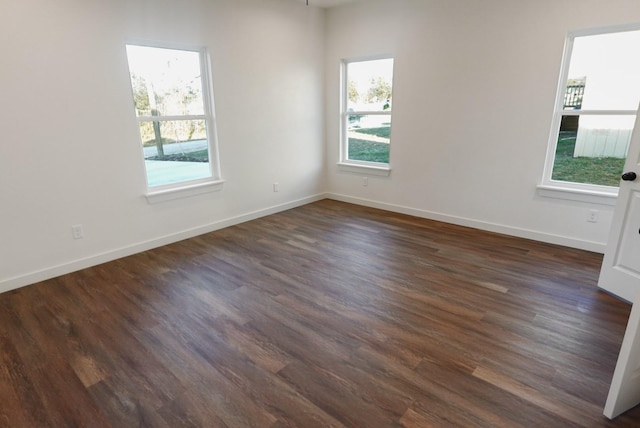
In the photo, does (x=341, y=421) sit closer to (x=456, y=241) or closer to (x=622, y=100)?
(x=456, y=241)

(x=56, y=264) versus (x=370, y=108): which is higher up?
(x=370, y=108)

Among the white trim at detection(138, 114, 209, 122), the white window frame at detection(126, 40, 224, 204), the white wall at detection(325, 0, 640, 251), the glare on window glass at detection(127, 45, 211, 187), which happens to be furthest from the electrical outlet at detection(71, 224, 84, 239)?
the white wall at detection(325, 0, 640, 251)

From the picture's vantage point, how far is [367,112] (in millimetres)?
4996

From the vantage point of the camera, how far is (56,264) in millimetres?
3148

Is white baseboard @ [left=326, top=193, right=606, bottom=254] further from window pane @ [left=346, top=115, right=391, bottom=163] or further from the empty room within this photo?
window pane @ [left=346, top=115, right=391, bottom=163]

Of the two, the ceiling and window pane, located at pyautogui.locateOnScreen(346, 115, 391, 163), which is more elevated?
the ceiling

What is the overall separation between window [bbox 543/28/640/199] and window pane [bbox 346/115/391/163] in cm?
199

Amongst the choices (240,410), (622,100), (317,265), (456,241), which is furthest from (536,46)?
(240,410)

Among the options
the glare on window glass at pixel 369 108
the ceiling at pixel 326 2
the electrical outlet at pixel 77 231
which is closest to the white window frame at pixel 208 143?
the electrical outlet at pixel 77 231

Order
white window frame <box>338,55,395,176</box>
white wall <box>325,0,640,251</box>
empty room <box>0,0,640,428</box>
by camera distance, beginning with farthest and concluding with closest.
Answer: white window frame <box>338,55,395,176</box> → white wall <box>325,0,640,251</box> → empty room <box>0,0,640,428</box>

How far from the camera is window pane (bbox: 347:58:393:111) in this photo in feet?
15.5

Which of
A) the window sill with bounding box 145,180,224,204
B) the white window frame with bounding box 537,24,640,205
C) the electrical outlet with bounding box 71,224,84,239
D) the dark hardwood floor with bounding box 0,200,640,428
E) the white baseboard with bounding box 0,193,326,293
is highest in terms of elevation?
the white window frame with bounding box 537,24,640,205

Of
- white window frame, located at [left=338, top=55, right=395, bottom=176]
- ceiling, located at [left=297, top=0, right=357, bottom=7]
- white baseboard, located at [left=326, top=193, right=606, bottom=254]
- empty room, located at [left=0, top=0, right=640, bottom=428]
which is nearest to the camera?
empty room, located at [left=0, top=0, right=640, bottom=428]

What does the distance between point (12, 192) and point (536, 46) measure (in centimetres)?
485
